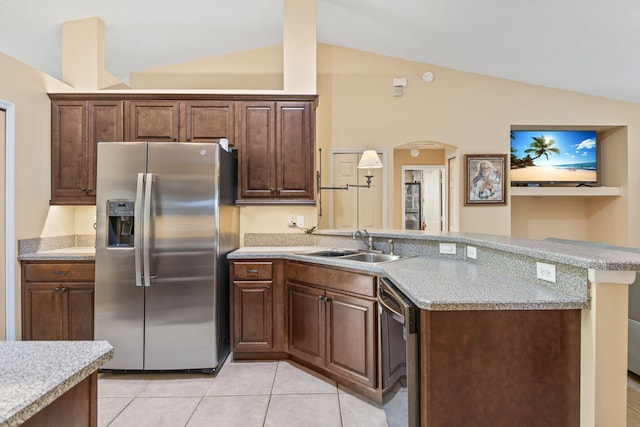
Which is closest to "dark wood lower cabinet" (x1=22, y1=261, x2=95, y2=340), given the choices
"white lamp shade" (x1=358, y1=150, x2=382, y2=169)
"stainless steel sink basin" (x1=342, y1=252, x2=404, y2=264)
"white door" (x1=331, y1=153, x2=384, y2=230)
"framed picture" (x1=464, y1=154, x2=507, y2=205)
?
"stainless steel sink basin" (x1=342, y1=252, x2=404, y2=264)

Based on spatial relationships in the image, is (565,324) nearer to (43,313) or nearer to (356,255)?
(356,255)

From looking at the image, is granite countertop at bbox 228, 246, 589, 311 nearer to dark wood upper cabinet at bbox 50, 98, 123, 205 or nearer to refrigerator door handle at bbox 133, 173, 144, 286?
refrigerator door handle at bbox 133, 173, 144, 286

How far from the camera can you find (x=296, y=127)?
332cm

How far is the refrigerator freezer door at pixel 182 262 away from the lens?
267 cm

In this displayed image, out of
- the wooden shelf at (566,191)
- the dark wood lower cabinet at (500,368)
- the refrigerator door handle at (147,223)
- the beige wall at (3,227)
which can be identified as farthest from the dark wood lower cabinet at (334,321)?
the wooden shelf at (566,191)

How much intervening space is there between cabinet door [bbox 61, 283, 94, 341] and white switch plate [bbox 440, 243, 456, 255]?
2.79 metres

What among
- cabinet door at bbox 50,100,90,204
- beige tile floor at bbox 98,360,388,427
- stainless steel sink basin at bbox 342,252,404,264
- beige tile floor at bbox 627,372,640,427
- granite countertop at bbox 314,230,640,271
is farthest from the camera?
cabinet door at bbox 50,100,90,204

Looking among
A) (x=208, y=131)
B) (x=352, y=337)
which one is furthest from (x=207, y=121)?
(x=352, y=337)

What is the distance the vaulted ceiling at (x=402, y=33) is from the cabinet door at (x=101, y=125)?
96 cm

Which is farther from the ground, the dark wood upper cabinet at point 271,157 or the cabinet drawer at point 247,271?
the dark wood upper cabinet at point 271,157

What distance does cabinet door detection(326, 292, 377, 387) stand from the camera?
226 centimetres

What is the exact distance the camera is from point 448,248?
8.02ft

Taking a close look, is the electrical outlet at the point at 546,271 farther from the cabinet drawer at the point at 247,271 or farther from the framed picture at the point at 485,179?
the framed picture at the point at 485,179

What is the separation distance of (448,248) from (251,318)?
1.67 meters
